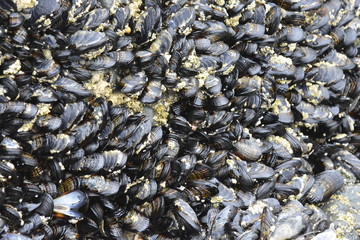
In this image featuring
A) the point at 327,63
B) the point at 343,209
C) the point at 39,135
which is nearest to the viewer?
the point at 39,135

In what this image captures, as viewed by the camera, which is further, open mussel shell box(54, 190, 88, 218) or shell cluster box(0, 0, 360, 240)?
open mussel shell box(54, 190, 88, 218)

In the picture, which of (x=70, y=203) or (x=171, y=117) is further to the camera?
(x=171, y=117)

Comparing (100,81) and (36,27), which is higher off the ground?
(36,27)

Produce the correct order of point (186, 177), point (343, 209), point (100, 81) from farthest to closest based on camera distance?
point (343, 209) < point (186, 177) < point (100, 81)

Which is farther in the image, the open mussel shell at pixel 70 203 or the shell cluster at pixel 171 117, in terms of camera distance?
the open mussel shell at pixel 70 203

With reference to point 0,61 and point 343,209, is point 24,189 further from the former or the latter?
point 343,209

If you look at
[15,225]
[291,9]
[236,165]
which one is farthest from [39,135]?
[291,9]

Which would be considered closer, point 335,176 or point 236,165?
point 236,165

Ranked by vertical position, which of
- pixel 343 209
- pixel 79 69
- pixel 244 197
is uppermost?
pixel 79 69
